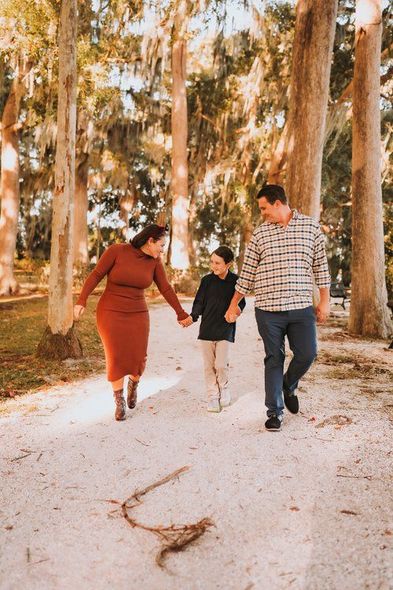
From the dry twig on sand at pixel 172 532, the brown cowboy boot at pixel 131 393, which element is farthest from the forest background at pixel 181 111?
the dry twig on sand at pixel 172 532

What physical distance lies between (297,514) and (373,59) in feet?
29.5

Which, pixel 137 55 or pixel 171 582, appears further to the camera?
pixel 137 55

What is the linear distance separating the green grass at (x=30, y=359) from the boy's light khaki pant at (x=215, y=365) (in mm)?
2081

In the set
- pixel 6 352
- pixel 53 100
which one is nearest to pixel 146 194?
pixel 53 100

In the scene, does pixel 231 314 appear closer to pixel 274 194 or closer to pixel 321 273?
pixel 321 273

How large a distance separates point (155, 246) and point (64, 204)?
2.84 metres

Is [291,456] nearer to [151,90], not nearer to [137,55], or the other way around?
[137,55]

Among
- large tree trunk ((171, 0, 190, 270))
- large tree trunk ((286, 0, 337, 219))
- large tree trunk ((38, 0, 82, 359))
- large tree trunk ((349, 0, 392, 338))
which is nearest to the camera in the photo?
large tree trunk ((38, 0, 82, 359))

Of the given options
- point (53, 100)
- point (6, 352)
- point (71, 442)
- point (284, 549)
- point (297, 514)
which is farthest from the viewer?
point (53, 100)

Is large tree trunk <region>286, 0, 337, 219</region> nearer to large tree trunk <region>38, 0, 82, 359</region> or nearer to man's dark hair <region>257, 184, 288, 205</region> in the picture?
large tree trunk <region>38, 0, 82, 359</region>

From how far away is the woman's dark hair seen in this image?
4117 millimetres

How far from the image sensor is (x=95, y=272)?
4.14 m

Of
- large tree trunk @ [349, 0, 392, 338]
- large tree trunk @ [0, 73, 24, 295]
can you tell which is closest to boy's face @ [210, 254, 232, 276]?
large tree trunk @ [349, 0, 392, 338]

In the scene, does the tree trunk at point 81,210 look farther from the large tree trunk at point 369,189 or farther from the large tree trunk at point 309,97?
the large tree trunk at point 369,189
